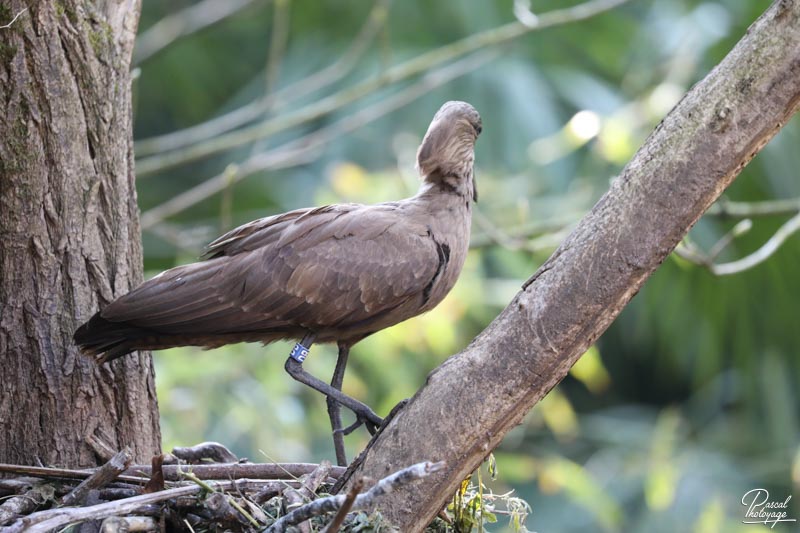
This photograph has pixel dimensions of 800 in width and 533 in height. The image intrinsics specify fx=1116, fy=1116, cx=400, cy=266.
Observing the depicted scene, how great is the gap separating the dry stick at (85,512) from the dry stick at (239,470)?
0.93 feet

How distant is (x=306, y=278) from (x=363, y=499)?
1.52 m

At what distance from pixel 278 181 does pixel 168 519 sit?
8.47 metres

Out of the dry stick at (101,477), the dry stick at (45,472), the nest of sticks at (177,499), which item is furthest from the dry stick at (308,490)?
the dry stick at (45,472)

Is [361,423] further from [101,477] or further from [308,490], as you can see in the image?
[101,477]

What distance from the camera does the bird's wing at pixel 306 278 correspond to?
4527 millimetres

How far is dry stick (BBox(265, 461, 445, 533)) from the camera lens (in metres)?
3.13

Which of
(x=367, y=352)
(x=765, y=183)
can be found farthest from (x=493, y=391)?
(x=765, y=183)

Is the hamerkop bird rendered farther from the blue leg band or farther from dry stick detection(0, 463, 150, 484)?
dry stick detection(0, 463, 150, 484)

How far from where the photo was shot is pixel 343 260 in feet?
15.3

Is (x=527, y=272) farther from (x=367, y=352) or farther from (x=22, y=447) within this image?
(x=22, y=447)

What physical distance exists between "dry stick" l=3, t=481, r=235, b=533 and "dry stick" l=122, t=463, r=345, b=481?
0.93 feet

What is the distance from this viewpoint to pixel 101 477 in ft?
12.6

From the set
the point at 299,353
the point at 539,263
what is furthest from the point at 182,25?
the point at 299,353

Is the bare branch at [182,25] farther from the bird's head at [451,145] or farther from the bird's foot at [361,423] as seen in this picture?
the bird's foot at [361,423]
